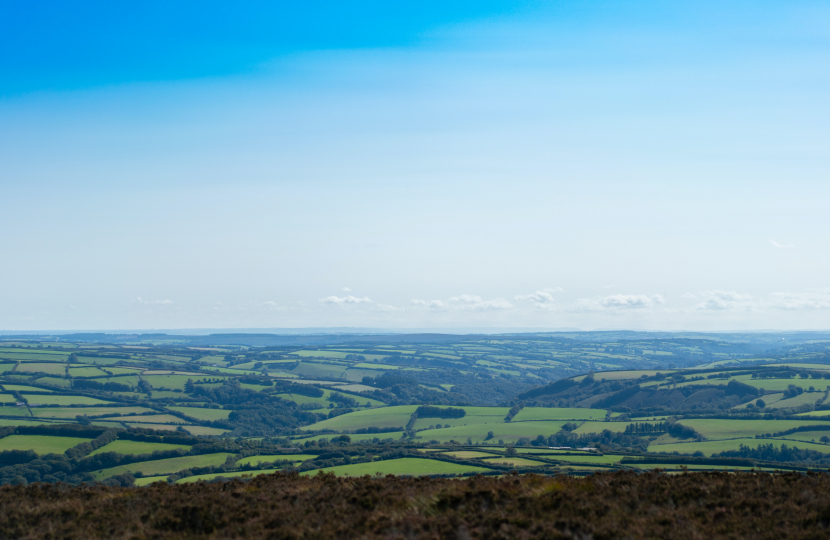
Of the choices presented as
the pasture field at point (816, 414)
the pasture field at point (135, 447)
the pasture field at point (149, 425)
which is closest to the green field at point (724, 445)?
Result: the pasture field at point (816, 414)

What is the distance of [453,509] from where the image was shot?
1429cm

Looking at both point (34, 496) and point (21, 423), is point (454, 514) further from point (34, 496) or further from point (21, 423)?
point (21, 423)

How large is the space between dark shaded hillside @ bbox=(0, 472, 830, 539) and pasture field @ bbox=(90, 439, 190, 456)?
281ft

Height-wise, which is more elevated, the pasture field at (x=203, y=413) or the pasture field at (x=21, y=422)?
the pasture field at (x=21, y=422)

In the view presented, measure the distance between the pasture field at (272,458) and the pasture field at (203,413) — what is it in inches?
3190

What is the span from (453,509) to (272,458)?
7896 centimetres

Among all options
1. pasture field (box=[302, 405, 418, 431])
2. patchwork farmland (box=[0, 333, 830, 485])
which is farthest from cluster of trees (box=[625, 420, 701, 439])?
pasture field (box=[302, 405, 418, 431])

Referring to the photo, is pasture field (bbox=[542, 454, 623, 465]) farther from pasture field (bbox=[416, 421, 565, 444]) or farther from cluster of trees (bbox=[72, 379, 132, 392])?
cluster of trees (bbox=[72, 379, 132, 392])

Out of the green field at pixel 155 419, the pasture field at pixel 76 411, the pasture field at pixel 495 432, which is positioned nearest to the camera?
the pasture field at pixel 495 432

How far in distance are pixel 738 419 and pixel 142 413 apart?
141874mm

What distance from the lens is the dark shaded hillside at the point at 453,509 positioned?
12.5 metres

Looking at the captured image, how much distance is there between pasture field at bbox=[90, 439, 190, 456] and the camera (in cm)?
9419

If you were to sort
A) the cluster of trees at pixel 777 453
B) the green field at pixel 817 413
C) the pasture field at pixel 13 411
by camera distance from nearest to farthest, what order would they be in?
the cluster of trees at pixel 777 453 < the green field at pixel 817 413 < the pasture field at pixel 13 411

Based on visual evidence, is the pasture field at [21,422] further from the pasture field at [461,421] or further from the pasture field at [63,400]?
the pasture field at [461,421]
